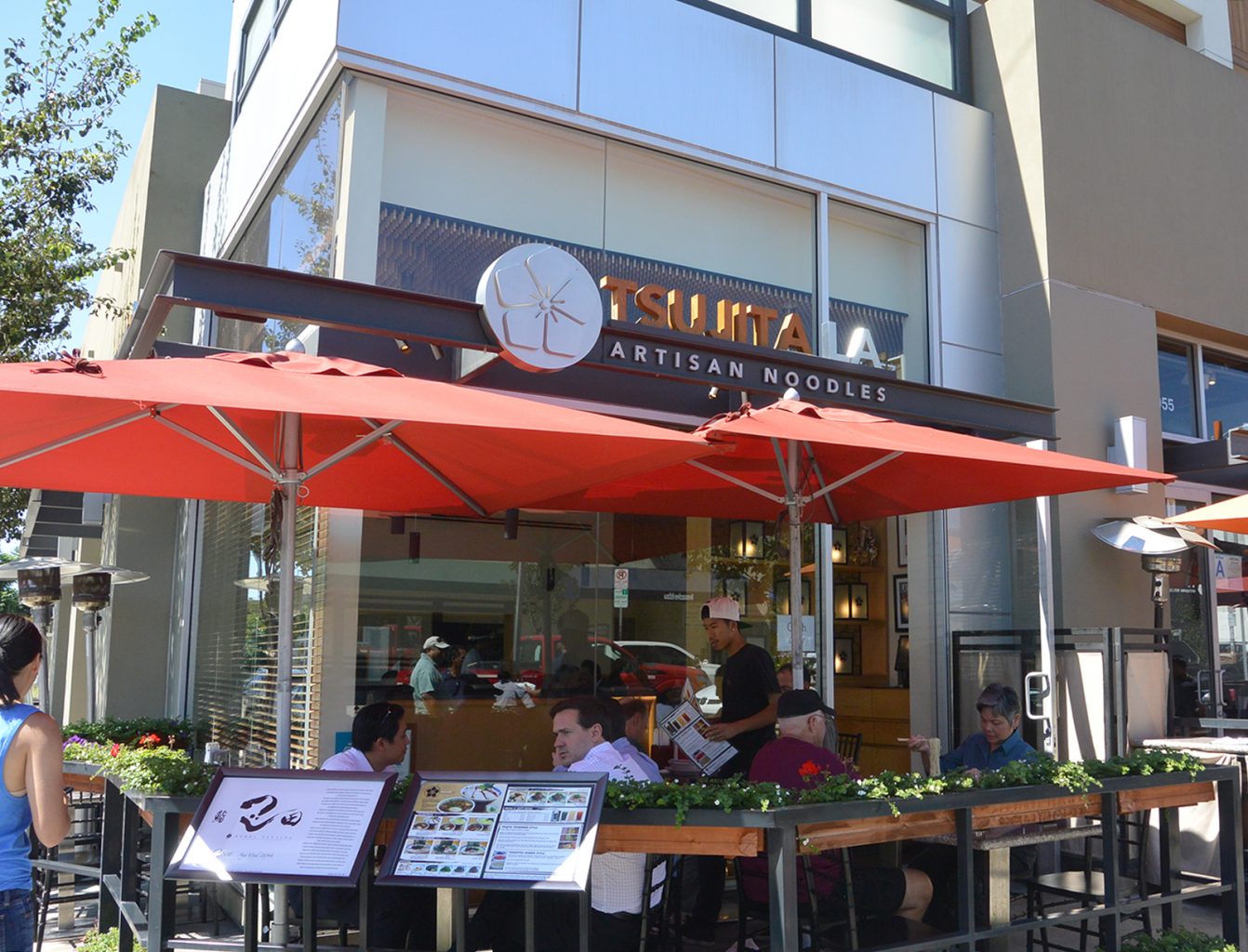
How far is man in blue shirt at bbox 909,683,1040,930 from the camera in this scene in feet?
15.4

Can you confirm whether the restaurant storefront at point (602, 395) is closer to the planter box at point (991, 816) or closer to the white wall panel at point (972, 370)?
the white wall panel at point (972, 370)

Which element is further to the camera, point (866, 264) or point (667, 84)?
point (866, 264)

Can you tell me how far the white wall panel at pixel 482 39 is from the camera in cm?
643

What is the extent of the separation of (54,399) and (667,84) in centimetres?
511

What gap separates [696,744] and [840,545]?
528cm

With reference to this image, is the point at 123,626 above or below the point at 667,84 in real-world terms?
below

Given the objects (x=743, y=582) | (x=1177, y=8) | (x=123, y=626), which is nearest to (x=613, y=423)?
(x=743, y=582)

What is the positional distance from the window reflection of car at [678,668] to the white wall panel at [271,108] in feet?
13.4

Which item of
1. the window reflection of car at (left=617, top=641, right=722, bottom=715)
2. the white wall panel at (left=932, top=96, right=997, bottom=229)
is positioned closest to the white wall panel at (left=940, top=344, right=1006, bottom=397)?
the white wall panel at (left=932, top=96, right=997, bottom=229)

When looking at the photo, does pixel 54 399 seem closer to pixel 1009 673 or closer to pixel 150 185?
pixel 1009 673

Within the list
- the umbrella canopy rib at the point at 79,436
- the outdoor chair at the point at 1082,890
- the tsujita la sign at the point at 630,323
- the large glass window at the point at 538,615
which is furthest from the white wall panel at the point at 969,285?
the umbrella canopy rib at the point at 79,436

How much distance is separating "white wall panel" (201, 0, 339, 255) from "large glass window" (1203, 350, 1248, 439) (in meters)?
8.07

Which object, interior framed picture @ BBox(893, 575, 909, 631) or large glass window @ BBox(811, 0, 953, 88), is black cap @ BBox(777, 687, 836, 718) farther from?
interior framed picture @ BBox(893, 575, 909, 631)

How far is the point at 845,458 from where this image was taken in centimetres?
563
